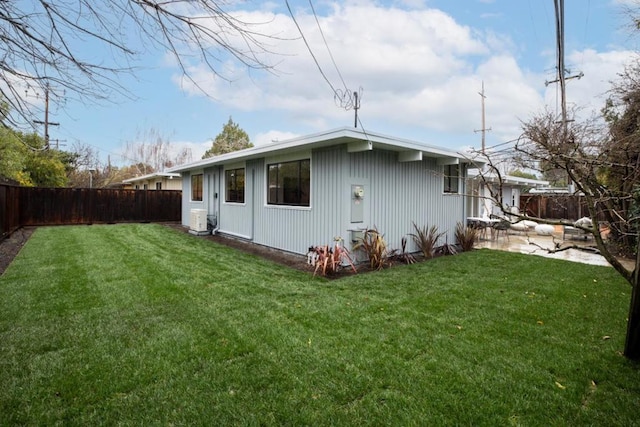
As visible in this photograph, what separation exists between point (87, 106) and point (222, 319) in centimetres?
246

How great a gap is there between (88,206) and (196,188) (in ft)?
17.2

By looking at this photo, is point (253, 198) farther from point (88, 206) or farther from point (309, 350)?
point (88, 206)

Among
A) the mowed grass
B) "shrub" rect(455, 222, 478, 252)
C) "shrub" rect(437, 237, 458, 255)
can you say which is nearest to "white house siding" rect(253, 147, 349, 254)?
the mowed grass

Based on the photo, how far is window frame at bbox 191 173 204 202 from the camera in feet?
43.5

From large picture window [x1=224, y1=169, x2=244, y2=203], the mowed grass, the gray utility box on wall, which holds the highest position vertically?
large picture window [x1=224, y1=169, x2=244, y2=203]

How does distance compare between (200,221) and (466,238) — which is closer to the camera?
(466,238)

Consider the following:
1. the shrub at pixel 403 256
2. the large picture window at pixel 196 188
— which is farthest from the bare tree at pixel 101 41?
the large picture window at pixel 196 188

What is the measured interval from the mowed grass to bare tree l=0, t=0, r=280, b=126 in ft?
6.70

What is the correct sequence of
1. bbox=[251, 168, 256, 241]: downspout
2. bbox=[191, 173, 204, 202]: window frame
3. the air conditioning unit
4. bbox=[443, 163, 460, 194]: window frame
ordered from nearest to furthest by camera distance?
1. bbox=[443, 163, 460, 194]: window frame
2. bbox=[251, 168, 256, 241]: downspout
3. the air conditioning unit
4. bbox=[191, 173, 204, 202]: window frame

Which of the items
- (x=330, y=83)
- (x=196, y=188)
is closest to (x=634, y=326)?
(x=330, y=83)

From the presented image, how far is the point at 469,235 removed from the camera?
9258 mm

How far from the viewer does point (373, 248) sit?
6.90 metres

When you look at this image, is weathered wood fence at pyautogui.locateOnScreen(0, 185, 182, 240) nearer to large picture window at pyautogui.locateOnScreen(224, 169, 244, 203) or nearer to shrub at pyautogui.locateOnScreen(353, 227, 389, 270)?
large picture window at pyautogui.locateOnScreen(224, 169, 244, 203)

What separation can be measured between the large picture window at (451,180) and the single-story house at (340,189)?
0.03 m
